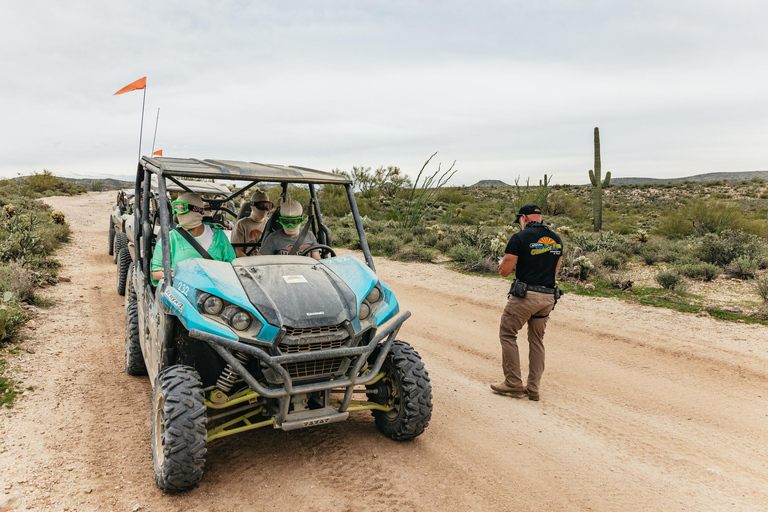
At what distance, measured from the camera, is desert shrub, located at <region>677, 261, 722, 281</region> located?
10812mm

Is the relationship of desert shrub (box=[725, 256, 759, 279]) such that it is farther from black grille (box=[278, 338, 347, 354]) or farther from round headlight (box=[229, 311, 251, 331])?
round headlight (box=[229, 311, 251, 331])

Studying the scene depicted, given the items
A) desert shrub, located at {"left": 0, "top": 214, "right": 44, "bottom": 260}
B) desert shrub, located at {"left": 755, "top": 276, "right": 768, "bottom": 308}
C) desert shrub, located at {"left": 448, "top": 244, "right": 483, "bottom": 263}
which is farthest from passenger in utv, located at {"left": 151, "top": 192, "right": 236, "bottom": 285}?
desert shrub, located at {"left": 448, "top": 244, "right": 483, "bottom": 263}

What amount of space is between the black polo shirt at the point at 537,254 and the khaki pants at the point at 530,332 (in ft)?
0.51

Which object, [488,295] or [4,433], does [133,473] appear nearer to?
[4,433]

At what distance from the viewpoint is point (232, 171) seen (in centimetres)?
414

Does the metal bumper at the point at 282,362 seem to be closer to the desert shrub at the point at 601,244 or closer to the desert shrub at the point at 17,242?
the desert shrub at the point at 17,242

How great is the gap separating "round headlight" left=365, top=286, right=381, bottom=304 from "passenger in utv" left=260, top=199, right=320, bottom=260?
1307 mm

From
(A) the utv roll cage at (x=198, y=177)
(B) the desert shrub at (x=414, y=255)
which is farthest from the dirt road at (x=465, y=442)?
(B) the desert shrub at (x=414, y=255)

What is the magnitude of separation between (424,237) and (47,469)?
14225 millimetres

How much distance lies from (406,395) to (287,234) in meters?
2.02

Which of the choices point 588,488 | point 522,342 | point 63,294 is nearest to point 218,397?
point 588,488

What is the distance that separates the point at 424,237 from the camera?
17.2 m

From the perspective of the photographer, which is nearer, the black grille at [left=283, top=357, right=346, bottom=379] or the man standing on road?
the black grille at [left=283, top=357, right=346, bottom=379]

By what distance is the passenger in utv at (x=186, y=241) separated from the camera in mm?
4266
